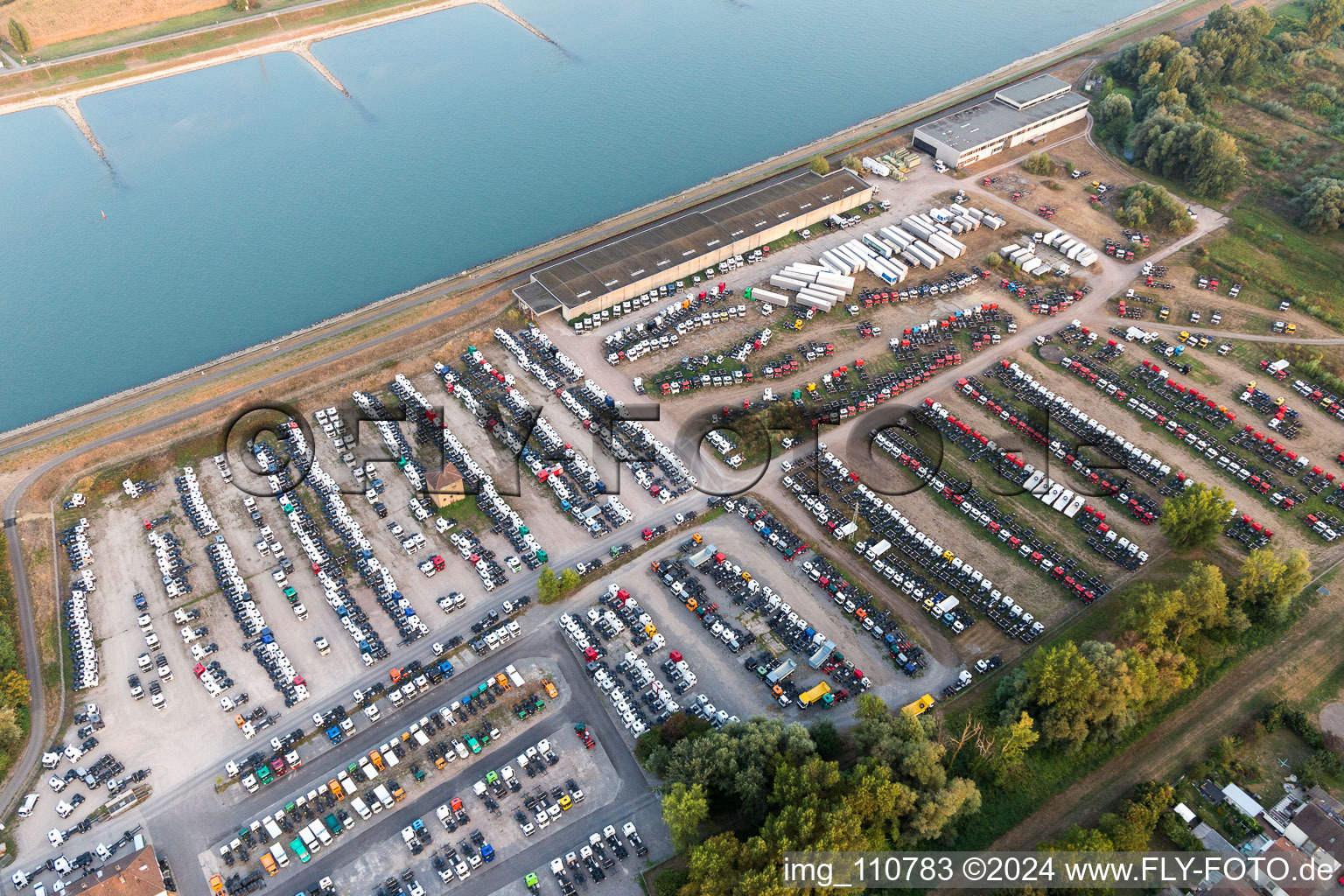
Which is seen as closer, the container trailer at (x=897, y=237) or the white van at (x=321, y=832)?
the white van at (x=321, y=832)

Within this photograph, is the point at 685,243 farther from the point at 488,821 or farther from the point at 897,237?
the point at 488,821

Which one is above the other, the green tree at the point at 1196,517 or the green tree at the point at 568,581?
the green tree at the point at 568,581

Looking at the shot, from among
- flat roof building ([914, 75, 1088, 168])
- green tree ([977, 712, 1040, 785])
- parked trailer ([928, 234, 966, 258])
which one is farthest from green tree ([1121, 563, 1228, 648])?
flat roof building ([914, 75, 1088, 168])

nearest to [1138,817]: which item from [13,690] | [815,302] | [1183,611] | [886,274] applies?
[1183,611]

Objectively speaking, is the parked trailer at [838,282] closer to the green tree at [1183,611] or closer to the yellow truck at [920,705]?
the green tree at [1183,611]

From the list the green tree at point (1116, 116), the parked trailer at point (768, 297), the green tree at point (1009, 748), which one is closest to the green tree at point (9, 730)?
the green tree at point (1009, 748)

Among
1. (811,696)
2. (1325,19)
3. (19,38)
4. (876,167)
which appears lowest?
(811,696)
